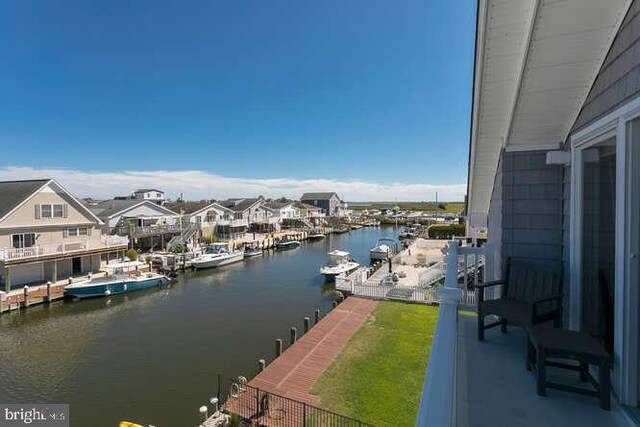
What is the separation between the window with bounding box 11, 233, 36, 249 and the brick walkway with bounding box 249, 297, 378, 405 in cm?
1876

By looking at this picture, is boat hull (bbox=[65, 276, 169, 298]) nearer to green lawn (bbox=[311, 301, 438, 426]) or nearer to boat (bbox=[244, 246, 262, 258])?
boat (bbox=[244, 246, 262, 258])

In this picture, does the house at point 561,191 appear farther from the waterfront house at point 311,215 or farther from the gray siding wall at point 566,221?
the waterfront house at point 311,215

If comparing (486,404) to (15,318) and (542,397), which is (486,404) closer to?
(542,397)

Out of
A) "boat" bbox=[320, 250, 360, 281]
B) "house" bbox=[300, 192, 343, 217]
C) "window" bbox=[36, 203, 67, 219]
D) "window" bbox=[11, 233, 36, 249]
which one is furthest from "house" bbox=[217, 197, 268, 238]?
"house" bbox=[300, 192, 343, 217]

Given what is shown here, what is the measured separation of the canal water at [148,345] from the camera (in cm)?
946

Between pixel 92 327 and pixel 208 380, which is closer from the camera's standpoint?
pixel 208 380

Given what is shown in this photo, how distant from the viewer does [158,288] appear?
21.8m

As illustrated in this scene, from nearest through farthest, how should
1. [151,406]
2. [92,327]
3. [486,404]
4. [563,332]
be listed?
[486,404] < [563,332] < [151,406] < [92,327]

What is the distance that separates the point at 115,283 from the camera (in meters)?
19.7

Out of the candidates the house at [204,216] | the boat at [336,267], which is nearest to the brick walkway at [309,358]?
the boat at [336,267]

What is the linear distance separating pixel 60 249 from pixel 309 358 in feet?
59.9

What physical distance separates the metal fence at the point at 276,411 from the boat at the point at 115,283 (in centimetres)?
1496

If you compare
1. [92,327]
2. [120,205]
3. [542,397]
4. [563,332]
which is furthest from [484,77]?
[120,205]

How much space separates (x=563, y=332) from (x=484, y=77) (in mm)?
2955
